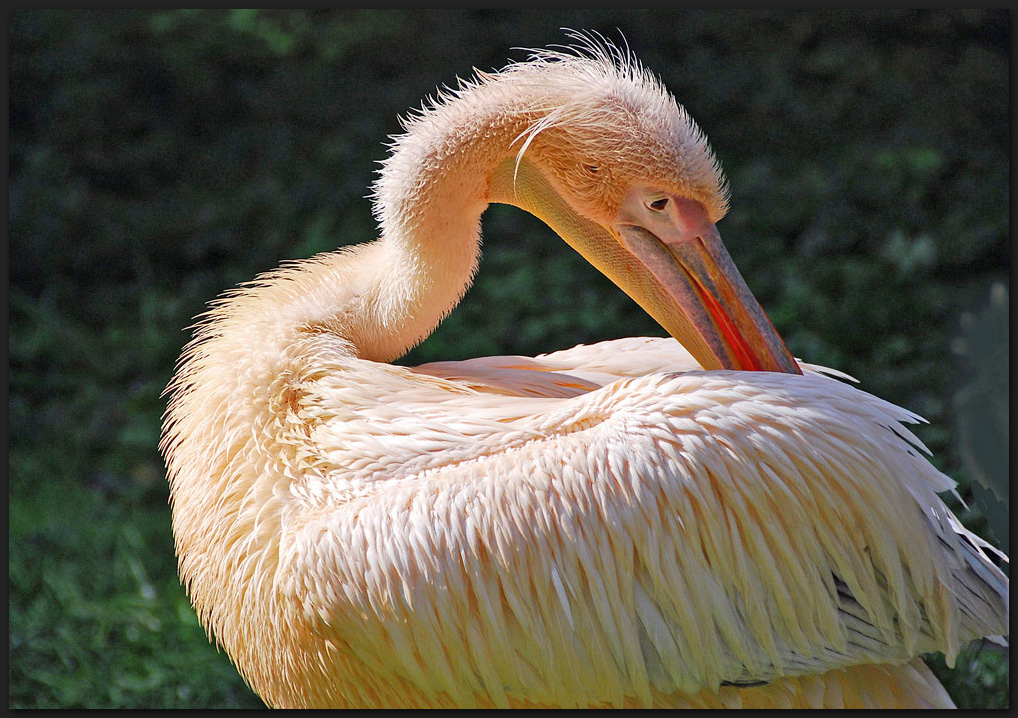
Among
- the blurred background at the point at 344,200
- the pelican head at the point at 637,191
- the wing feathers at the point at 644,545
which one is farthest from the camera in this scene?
the blurred background at the point at 344,200

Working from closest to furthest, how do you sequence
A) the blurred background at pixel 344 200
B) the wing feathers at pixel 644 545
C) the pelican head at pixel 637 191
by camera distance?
the wing feathers at pixel 644 545
the pelican head at pixel 637 191
the blurred background at pixel 344 200

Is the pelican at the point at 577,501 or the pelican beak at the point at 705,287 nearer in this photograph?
the pelican at the point at 577,501

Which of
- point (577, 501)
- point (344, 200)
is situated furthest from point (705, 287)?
point (344, 200)

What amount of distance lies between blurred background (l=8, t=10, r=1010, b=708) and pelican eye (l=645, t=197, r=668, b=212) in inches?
66.2

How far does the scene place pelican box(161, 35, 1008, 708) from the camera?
63.2 inches

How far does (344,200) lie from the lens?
4.52m

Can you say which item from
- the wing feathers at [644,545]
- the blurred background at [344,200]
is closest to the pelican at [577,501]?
the wing feathers at [644,545]

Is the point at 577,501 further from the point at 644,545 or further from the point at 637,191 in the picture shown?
the point at 637,191

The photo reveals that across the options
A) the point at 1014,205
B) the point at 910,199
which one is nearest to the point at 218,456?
the point at 1014,205

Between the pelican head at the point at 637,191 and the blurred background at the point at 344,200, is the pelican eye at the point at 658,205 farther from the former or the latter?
the blurred background at the point at 344,200

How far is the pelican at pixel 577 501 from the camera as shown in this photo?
5.27 ft

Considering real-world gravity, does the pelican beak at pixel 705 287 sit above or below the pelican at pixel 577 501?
above

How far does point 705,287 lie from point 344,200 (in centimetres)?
290

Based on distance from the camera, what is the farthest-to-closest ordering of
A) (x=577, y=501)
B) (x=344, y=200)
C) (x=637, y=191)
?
1. (x=344, y=200)
2. (x=637, y=191)
3. (x=577, y=501)
